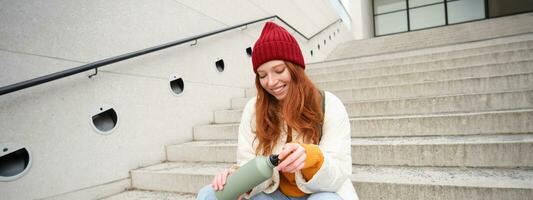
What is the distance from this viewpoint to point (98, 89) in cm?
212

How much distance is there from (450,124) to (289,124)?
1477 millimetres

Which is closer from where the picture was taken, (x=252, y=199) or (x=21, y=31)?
(x=252, y=199)

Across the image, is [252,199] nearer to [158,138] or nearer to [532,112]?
[158,138]

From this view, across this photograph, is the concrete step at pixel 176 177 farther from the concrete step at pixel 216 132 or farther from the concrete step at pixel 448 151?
the concrete step at pixel 448 151

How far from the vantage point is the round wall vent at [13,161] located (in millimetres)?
1589

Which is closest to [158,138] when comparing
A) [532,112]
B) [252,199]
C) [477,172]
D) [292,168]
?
[252,199]

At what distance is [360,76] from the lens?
3.62m

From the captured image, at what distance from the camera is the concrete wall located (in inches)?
66.4

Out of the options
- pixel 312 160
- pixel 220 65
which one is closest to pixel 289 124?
pixel 312 160

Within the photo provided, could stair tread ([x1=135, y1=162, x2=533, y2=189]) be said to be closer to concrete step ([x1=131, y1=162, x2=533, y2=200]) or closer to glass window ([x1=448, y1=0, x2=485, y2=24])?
concrete step ([x1=131, y1=162, x2=533, y2=200])

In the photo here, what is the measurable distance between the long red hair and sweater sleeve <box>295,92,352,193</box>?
0.04m

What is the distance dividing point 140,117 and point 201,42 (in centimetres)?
118

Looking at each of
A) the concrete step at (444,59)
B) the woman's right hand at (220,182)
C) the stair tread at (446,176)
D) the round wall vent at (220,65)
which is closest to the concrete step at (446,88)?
the concrete step at (444,59)

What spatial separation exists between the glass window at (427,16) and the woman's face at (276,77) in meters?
12.6
